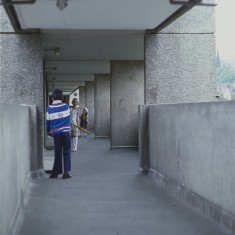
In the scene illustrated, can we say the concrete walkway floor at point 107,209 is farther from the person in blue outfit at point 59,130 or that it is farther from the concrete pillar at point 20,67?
the concrete pillar at point 20,67

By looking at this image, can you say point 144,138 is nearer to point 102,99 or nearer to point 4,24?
point 4,24

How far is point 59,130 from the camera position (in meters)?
9.25

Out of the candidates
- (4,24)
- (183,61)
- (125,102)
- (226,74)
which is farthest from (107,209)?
(226,74)

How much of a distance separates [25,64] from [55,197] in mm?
3742

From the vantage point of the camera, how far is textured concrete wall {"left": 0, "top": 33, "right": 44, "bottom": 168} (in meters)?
9.80

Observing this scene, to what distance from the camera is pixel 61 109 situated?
30.6ft

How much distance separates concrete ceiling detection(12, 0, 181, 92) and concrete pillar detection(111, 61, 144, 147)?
1.60m

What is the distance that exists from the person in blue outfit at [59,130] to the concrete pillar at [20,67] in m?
0.58

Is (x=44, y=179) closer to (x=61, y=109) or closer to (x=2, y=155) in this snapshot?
(x=61, y=109)

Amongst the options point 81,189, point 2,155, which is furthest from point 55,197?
point 2,155

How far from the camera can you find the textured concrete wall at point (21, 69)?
9805mm

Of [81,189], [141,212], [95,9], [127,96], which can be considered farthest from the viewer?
[127,96]

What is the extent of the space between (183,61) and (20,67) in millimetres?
3670

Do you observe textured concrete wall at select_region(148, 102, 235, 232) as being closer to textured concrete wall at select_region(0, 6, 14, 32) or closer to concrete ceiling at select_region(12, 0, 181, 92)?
concrete ceiling at select_region(12, 0, 181, 92)
